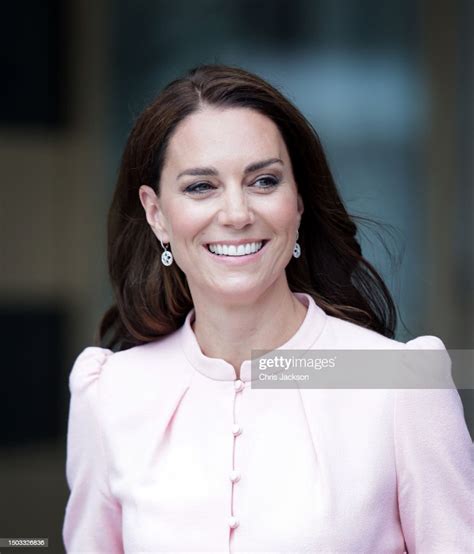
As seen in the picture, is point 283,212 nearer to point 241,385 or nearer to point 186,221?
point 186,221

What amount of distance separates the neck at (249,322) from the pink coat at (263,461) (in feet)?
0.09

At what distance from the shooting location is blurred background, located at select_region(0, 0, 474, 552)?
17.0ft

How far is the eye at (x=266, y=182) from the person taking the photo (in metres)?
2.10

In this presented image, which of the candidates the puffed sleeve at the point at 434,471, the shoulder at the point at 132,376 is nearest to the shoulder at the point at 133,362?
the shoulder at the point at 132,376

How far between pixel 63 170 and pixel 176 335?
12.8ft

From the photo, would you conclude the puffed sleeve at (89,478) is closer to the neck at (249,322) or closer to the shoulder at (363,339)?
the neck at (249,322)

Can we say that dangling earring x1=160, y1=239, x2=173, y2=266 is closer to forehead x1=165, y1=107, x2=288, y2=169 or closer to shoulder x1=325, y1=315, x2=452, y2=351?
forehead x1=165, y1=107, x2=288, y2=169

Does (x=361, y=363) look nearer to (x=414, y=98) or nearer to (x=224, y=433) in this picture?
(x=224, y=433)

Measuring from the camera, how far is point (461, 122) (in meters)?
5.15

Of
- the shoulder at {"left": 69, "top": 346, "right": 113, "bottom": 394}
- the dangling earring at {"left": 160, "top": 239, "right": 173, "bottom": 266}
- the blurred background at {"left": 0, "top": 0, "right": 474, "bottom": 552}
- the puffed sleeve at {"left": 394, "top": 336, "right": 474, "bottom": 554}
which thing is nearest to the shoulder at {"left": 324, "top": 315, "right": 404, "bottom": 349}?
the puffed sleeve at {"left": 394, "top": 336, "right": 474, "bottom": 554}

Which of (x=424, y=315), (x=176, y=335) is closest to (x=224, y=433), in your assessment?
(x=176, y=335)

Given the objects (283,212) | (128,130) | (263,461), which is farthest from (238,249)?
(128,130)

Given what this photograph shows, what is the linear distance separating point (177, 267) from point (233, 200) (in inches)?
14.4

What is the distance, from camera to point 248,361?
223 cm
